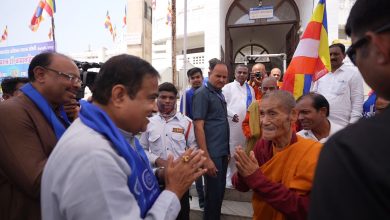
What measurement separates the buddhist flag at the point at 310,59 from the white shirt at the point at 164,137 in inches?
56.6

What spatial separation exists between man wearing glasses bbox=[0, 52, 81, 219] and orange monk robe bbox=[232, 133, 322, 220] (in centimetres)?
108

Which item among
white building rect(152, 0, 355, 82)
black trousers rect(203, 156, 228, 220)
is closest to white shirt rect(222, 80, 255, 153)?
black trousers rect(203, 156, 228, 220)

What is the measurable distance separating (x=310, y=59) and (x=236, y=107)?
3.70ft

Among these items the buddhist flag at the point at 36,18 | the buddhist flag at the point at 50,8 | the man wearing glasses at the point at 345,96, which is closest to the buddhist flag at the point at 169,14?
the buddhist flag at the point at 50,8

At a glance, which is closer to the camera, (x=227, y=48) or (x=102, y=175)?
(x=102, y=175)

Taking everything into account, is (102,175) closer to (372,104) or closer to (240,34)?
(372,104)

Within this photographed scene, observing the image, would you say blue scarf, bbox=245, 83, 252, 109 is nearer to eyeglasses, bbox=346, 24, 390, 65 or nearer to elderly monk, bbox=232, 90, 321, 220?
elderly monk, bbox=232, 90, 321, 220

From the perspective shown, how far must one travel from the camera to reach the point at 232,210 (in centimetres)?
380

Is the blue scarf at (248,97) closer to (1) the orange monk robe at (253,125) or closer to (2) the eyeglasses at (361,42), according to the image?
(1) the orange monk robe at (253,125)

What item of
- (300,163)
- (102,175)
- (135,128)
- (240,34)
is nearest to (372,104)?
(300,163)

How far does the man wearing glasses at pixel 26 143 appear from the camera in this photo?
4.75ft

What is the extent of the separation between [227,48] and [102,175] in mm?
10211

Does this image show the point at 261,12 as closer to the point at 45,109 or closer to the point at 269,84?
the point at 269,84

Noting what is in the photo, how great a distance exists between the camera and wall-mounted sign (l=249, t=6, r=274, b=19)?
1017 cm
